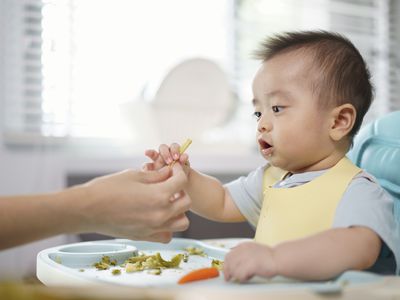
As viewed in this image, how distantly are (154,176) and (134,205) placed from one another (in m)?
0.08

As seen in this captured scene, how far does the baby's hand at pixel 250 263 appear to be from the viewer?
2.23 feet

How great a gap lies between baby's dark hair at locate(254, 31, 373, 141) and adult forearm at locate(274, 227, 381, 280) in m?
0.29

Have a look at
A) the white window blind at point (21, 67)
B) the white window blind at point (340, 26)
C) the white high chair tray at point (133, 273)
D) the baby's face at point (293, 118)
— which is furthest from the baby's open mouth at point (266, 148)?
the white window blind at point (340, 26)

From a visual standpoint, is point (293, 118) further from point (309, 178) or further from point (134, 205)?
point (134, 205)

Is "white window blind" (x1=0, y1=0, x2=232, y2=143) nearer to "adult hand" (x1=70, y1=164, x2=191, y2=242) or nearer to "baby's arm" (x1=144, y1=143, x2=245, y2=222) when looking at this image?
"baby's arm" (x1=144, y1=143, x2=245, y2=222)

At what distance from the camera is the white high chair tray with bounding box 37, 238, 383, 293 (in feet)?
2.18

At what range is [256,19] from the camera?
298 cm

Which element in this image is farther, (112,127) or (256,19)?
(256,19)

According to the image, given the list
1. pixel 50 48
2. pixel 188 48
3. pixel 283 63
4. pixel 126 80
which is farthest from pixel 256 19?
pixel 283 63

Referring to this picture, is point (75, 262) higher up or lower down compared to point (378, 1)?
lower down

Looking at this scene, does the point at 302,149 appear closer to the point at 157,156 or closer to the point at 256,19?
the point at 157,156

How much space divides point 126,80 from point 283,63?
5.54 ft

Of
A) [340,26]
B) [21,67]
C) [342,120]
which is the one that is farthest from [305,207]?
[340,26]

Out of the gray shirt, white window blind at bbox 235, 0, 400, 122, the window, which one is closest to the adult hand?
the gray shirt
